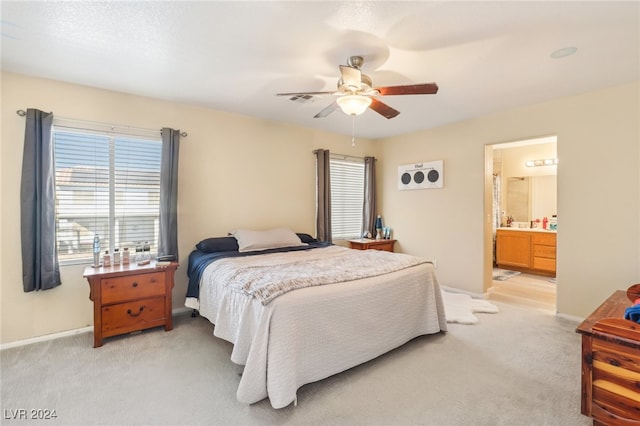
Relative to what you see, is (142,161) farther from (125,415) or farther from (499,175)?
(499,175)

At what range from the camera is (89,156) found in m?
3.15

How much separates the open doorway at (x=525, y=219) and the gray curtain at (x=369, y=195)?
196 centimetres

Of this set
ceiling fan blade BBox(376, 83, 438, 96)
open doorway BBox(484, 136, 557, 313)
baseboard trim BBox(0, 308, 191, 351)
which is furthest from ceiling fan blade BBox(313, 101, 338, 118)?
open doorway BBox(484, 136, 557, 313)

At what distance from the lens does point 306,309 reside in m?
2.04

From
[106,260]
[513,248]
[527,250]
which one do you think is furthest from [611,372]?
[513,248]

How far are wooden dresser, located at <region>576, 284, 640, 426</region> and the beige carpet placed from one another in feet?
0.84

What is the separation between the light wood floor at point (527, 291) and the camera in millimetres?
4000

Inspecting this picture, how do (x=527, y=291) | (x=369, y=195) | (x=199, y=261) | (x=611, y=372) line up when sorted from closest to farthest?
1. (x=611, y=372)
2. (x=199, y=261)
3. (x=527, y=291)
4. (x=369, y=195)

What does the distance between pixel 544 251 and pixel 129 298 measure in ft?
20.9

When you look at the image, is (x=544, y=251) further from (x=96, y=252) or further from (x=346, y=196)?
(x=96, y=252)

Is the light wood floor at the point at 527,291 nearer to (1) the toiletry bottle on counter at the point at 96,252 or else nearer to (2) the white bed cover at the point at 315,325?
(2) the white bed cover at the point at 315,325

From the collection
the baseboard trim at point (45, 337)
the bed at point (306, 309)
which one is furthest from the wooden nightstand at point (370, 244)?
the baseboard trim at point (45, 337)

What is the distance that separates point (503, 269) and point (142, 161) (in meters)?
6.53

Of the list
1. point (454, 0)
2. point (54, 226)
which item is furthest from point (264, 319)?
point (54, 226)
